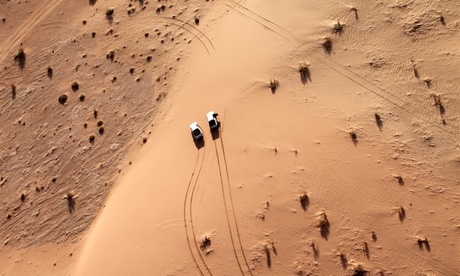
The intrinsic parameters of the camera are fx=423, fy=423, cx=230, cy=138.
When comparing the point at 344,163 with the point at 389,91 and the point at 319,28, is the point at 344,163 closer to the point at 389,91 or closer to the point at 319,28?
the point at 389,91

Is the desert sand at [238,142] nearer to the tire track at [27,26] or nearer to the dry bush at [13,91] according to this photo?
the dry bush at [13,91]

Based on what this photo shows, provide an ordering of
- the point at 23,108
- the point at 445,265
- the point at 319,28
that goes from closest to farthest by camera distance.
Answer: the point at 445,265, the point at 319,28, the point at 23,108

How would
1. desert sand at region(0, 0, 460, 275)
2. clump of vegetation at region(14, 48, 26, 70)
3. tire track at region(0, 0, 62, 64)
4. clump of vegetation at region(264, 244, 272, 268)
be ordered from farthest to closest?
tire track at region(0, 0, 62, 64) < clump of vegetation at region(14, 48, 26, 70) < desert sand at region(0, 0, 460, 275) < clump of vegetation at region(264, 244, 272, 268)

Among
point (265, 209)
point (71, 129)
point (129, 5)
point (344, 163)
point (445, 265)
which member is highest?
point (129, 5)

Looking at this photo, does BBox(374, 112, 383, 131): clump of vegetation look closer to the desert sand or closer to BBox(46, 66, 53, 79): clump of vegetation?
the desert sand

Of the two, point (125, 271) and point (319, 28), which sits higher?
point (319, 28)

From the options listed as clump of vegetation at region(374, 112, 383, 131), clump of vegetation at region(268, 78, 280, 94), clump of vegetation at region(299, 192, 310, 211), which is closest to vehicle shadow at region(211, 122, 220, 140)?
clump of vegetation at region(268, 78, 280, 94)

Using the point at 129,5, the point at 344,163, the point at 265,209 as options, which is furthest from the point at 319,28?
the point at 129,5

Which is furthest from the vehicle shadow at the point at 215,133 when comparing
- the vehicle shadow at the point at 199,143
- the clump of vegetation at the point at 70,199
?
Result: the clump of vegetation at the point at 70,199
